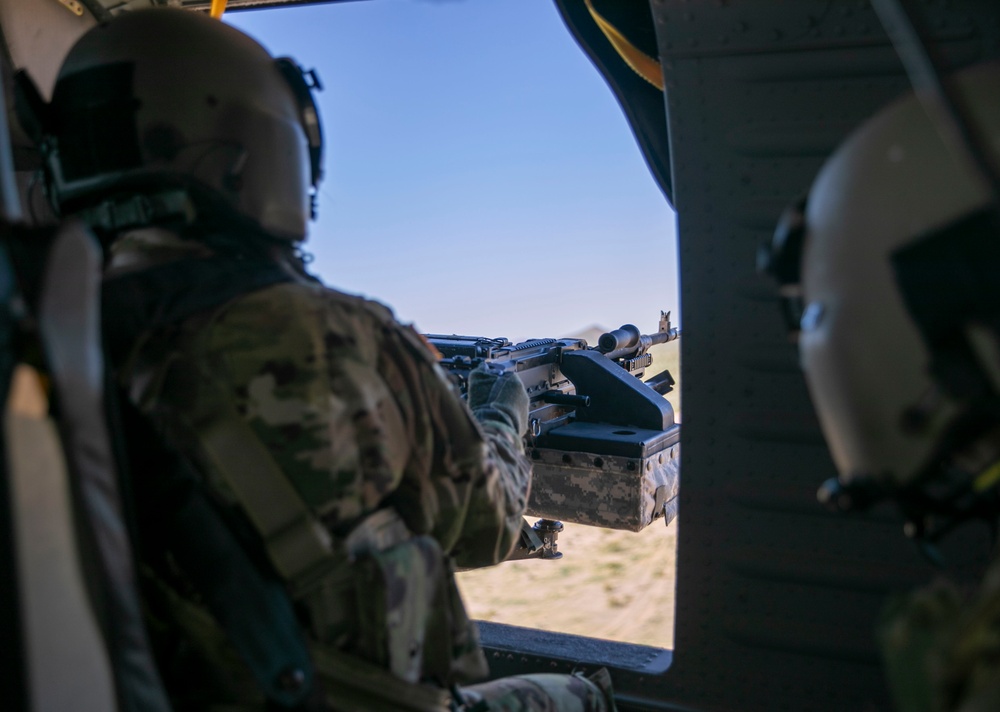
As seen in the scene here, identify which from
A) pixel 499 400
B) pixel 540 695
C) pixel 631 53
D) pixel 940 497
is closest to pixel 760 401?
pixel 499 400

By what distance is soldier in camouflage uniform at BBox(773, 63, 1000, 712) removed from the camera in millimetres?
822

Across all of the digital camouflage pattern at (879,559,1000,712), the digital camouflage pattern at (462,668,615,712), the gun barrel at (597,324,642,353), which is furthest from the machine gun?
the digital camouflage pattern at (879,559,1000,712)

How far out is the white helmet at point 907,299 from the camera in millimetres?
840

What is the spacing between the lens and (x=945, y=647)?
80 cm

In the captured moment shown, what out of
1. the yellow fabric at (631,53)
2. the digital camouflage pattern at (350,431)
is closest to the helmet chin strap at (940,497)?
the digital camouflage pattern at (350,431)

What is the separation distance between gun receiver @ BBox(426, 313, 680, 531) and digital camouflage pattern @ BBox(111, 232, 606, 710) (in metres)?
1.42

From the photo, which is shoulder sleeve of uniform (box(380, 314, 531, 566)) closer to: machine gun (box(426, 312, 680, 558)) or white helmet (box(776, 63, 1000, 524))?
white helmet (box(776, 63, 1000, 524))

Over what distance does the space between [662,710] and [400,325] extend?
1377 millimetres

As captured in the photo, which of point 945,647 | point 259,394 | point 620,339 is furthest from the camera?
point 620,339

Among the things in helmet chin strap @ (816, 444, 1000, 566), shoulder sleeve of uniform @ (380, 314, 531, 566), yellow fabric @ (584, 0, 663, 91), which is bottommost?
shoulder sleeve of uniform @ (380, 314, 531, 566)

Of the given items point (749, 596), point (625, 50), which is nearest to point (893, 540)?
point (749, 596)

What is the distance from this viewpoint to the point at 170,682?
1.32m

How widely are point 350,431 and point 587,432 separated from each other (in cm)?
213

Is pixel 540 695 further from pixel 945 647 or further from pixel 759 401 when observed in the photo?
pixel 945 647
